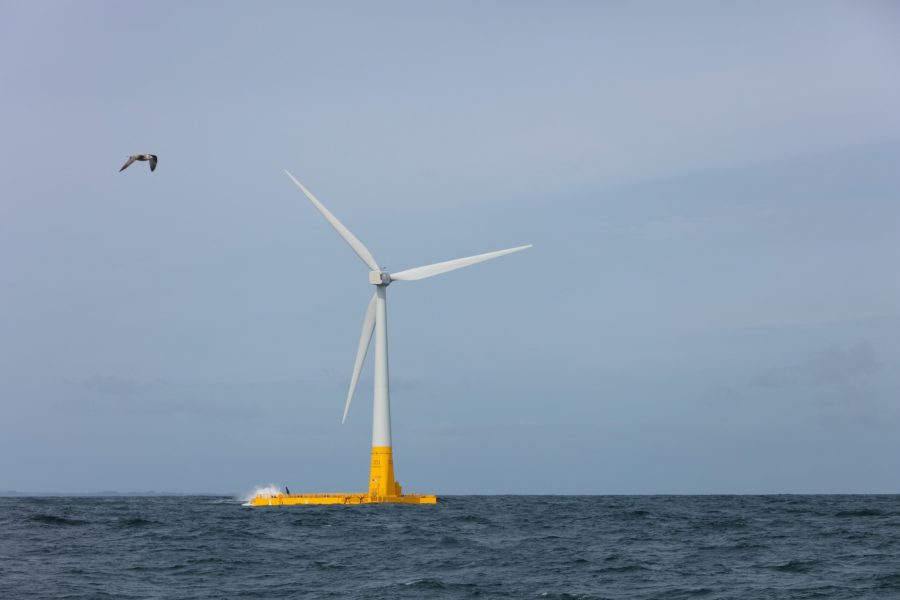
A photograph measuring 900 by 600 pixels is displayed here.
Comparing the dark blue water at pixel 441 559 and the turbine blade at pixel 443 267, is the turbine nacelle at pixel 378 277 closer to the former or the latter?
the turbine blade at pixel 443 267

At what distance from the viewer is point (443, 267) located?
146000 millimetres

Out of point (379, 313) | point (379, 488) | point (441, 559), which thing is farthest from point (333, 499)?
point (441, 559)

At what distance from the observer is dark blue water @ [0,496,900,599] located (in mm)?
58219

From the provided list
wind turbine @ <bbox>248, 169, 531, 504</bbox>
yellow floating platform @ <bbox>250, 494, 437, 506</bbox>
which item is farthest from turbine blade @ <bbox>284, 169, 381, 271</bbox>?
yellow floating platform @ <bbox>250, 494, 437, 506</bbox>

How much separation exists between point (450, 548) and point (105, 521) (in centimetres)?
5391

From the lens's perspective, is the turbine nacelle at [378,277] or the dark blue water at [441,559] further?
the turbine nacelle at [378,277]

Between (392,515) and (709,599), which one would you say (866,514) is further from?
(709,599)

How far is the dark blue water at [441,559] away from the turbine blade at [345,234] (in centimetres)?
4610

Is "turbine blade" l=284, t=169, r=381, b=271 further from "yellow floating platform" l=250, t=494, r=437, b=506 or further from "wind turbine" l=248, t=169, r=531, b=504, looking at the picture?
"yellow floating platform" l=250, t=494, r=437, b=506

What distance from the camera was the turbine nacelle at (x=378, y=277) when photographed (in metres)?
150

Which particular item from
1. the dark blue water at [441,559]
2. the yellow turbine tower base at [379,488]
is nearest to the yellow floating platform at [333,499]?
the yellow turbine tower base at [379,488]

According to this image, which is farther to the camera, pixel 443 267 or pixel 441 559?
pixel 443 267

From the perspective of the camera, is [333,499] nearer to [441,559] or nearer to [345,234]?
[345,234]

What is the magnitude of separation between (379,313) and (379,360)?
684 cm
